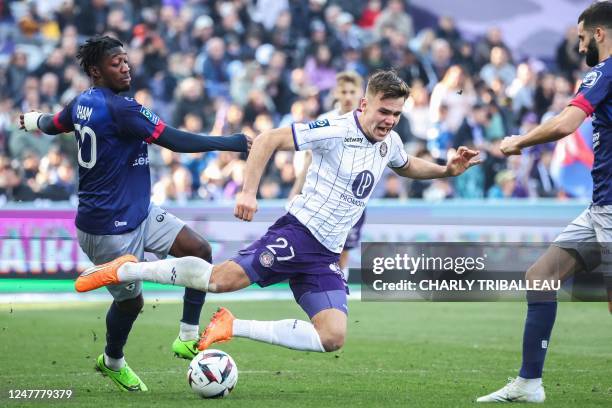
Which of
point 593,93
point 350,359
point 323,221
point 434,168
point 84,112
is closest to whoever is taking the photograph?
point 593,93

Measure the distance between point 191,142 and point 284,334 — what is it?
1.57 m

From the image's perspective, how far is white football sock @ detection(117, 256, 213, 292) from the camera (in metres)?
7.53

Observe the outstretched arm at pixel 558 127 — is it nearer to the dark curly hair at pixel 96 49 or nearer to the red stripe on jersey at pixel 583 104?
the red stripe on jersey at pixel 583 104

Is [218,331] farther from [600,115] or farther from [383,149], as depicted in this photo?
[600,115]

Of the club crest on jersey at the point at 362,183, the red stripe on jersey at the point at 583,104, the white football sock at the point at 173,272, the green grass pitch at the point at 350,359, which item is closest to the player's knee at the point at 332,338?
the green grass pitch at the point at 350,359

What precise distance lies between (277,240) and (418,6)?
17606 mm

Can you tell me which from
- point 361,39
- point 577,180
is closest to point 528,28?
point 361,39

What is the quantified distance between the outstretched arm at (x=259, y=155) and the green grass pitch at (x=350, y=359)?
4.79 ft

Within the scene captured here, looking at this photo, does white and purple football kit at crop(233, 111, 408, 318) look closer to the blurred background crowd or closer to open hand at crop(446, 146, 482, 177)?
open hand at crop(446, 146, 482, 177)

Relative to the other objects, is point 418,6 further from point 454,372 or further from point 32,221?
point 454,372


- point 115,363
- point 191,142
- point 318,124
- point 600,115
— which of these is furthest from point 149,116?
point 600,115

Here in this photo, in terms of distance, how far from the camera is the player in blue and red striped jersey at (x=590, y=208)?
23.0ft

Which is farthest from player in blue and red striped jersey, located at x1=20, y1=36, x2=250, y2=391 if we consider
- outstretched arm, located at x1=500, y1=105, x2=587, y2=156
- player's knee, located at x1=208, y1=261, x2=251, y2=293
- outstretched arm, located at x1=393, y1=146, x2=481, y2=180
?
outstretched arm, located at x1=500, y1=105, x2=587, y2=156

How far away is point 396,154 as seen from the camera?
792cm
